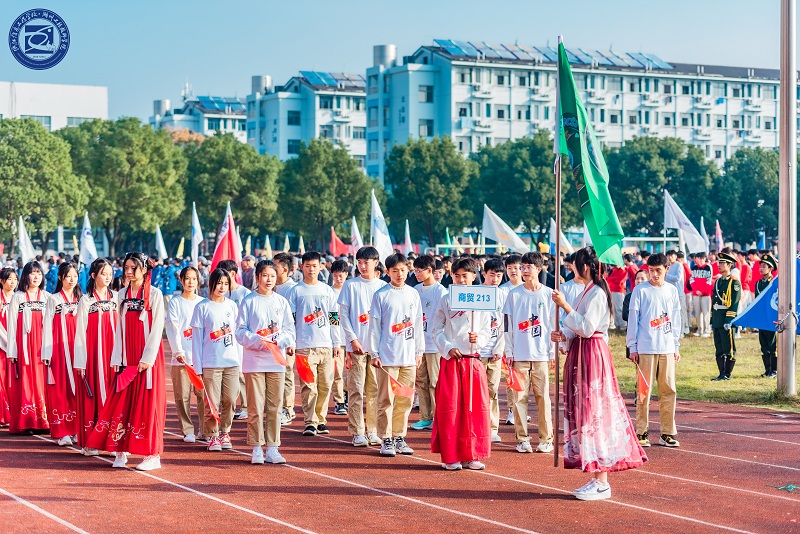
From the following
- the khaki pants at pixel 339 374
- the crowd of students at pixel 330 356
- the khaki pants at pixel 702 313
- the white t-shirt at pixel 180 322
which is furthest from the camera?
the khaki pants at pixel 702 313

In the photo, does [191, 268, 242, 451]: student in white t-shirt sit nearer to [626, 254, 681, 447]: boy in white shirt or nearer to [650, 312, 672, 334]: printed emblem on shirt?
[626, 254, 681, 447]: boy in white shirt

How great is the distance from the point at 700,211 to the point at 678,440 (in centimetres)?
6367

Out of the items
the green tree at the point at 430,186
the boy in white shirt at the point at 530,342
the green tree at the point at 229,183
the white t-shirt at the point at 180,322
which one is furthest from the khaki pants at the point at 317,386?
the green tree at the point at 430,186

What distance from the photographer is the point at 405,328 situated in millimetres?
11023

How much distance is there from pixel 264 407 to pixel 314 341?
1.78 metres

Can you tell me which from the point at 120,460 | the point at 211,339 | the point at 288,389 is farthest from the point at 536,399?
the point at 120,460

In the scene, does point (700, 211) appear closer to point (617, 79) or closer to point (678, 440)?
point (617, 79)

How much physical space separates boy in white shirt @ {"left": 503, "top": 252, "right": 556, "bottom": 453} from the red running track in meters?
0.41

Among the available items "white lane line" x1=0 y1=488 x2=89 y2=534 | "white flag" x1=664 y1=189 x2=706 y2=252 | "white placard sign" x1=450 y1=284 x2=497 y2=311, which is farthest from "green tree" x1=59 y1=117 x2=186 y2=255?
"white lane line" x1=0 y1=488 x2=89 y2=534

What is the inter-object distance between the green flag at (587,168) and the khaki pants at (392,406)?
2.56 metres

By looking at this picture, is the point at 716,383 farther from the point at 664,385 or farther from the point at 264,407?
the point at 264,407

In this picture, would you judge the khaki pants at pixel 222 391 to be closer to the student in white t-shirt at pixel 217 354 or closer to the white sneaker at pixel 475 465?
the student in white t-shirt at pixel 217 354

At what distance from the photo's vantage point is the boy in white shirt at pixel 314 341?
12367 millimetres

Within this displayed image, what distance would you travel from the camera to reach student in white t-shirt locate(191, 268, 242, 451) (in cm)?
1133
